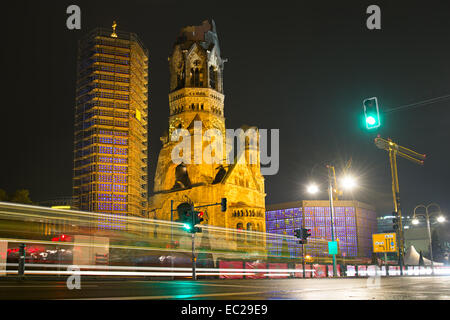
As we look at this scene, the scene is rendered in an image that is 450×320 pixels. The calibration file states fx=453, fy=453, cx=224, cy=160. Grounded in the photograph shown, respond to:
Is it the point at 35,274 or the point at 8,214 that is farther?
the point at 35,274

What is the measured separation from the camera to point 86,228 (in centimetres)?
2439

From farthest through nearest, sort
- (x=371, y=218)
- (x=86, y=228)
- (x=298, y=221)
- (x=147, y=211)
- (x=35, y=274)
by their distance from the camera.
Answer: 1. (x=371, y=218)
2. (x=298, y=221)
3. (x=147, y=211)
4. (x=86, y=228)
5. (x=35, y=274)

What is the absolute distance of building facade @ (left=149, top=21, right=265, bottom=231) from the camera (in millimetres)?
67000

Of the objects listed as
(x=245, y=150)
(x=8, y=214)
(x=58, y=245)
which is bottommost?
(x=58, y=245)

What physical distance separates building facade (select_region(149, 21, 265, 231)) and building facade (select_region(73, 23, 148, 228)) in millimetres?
4816

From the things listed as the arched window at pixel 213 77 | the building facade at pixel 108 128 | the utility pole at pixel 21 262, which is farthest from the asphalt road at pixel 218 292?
the arched window at pixel 213 77

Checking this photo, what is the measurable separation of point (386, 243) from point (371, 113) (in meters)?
27.7

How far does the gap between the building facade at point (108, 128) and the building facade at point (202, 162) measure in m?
4.82

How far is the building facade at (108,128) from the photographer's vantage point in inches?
2827

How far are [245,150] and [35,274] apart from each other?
56056mm

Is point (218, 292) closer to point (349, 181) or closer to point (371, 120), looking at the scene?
point (371, 120)

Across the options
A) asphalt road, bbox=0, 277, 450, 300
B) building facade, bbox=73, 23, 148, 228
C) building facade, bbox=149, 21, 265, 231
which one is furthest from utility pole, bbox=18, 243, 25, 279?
building facade, bbox=73, 23, 148, 228

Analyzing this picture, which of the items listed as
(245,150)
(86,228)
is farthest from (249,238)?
(86,228)
